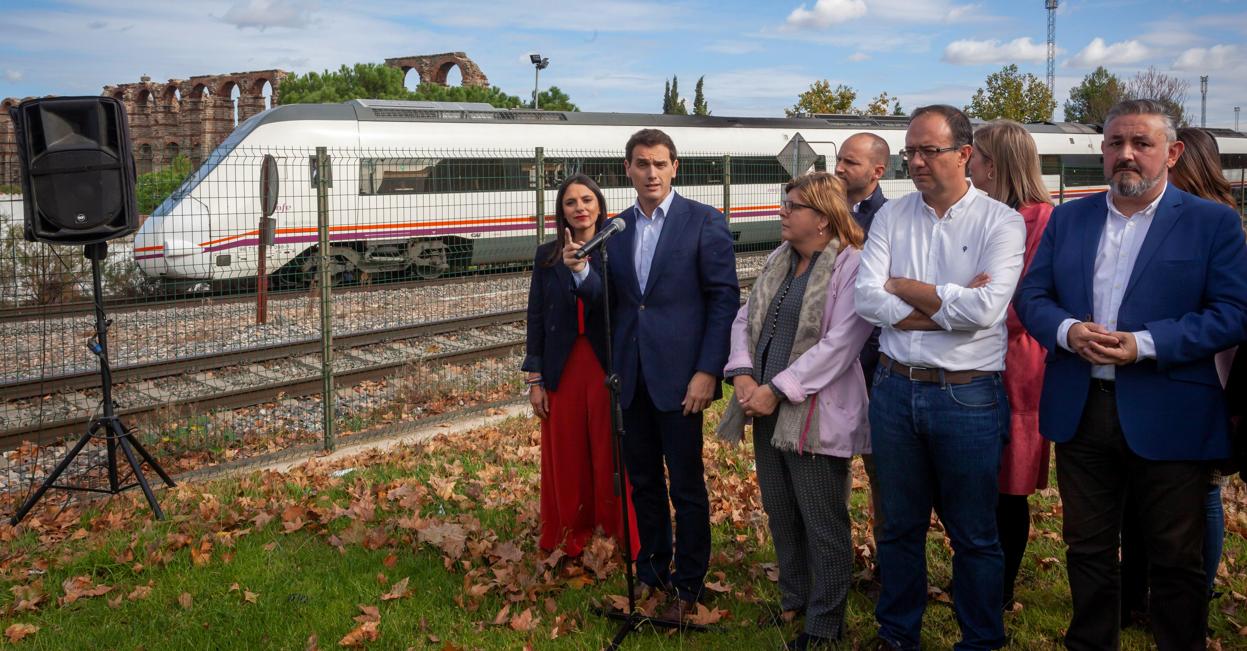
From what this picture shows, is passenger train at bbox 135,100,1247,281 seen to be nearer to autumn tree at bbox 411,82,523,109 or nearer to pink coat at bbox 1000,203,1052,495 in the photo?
pink coat at bbox 1000,203,1052,495

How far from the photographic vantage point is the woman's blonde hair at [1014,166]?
4.19 meters

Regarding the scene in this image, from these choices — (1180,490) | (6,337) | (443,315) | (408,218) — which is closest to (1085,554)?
(1180,490)

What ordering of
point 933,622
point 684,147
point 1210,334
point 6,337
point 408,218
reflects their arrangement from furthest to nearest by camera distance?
point 684,147
point 408,218
point 6,337
point 933,622
point 1210,334

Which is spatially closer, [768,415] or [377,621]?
[768,415]

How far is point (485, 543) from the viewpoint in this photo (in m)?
5.32

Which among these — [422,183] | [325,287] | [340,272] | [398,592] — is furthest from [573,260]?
[422,183]

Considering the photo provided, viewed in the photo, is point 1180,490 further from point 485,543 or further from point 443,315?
point 443,315

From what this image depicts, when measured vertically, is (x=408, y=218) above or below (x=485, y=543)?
above

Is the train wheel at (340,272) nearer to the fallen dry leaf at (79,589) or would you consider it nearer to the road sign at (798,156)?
the road sign at (798,156)

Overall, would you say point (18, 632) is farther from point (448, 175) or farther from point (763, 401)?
point (448, 175)

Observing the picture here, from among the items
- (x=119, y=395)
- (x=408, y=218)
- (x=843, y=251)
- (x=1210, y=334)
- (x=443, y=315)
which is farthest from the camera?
(x=408, y=218)

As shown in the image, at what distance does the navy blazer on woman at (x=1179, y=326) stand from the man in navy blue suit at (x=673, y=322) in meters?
1.39

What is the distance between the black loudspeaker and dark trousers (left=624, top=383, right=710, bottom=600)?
11.9 feet

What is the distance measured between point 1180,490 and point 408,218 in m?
12.2
